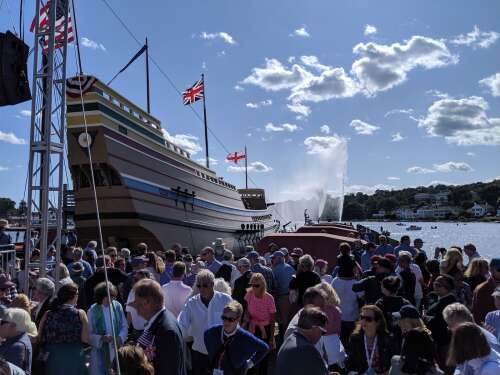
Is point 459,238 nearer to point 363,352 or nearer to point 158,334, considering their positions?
point 363,352

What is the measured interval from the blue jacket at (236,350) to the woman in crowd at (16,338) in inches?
57.2

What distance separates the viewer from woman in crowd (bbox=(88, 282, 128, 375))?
4.32 m

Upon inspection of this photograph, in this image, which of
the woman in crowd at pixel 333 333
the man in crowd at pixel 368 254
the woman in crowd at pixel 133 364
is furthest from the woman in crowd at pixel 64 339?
the man in crowd at pixel 368 254

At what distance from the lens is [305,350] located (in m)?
3.10

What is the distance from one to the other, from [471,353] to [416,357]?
39 cm

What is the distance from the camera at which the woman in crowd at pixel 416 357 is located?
3336 mm

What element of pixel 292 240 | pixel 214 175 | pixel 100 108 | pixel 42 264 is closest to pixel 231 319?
pixel 42 264

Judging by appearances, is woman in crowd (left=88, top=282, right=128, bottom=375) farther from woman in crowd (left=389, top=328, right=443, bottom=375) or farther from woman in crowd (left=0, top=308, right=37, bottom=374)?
woman in crowd (left=389, top=328, right=443, bottom=375)

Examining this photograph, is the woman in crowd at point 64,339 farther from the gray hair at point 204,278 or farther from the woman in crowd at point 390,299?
the woman in crowd at point 390,299

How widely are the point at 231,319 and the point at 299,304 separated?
2.70 meters

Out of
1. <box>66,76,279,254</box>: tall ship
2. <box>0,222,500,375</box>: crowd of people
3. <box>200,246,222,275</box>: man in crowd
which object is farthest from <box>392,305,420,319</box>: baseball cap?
<box>66,76,279,254</box>: tall ship

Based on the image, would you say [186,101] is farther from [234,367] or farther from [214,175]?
[234,367]

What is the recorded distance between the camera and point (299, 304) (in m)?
6.17

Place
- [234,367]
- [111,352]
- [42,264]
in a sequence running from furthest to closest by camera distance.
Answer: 1. [42,264]
2. [111,352]
3. [234,367]
